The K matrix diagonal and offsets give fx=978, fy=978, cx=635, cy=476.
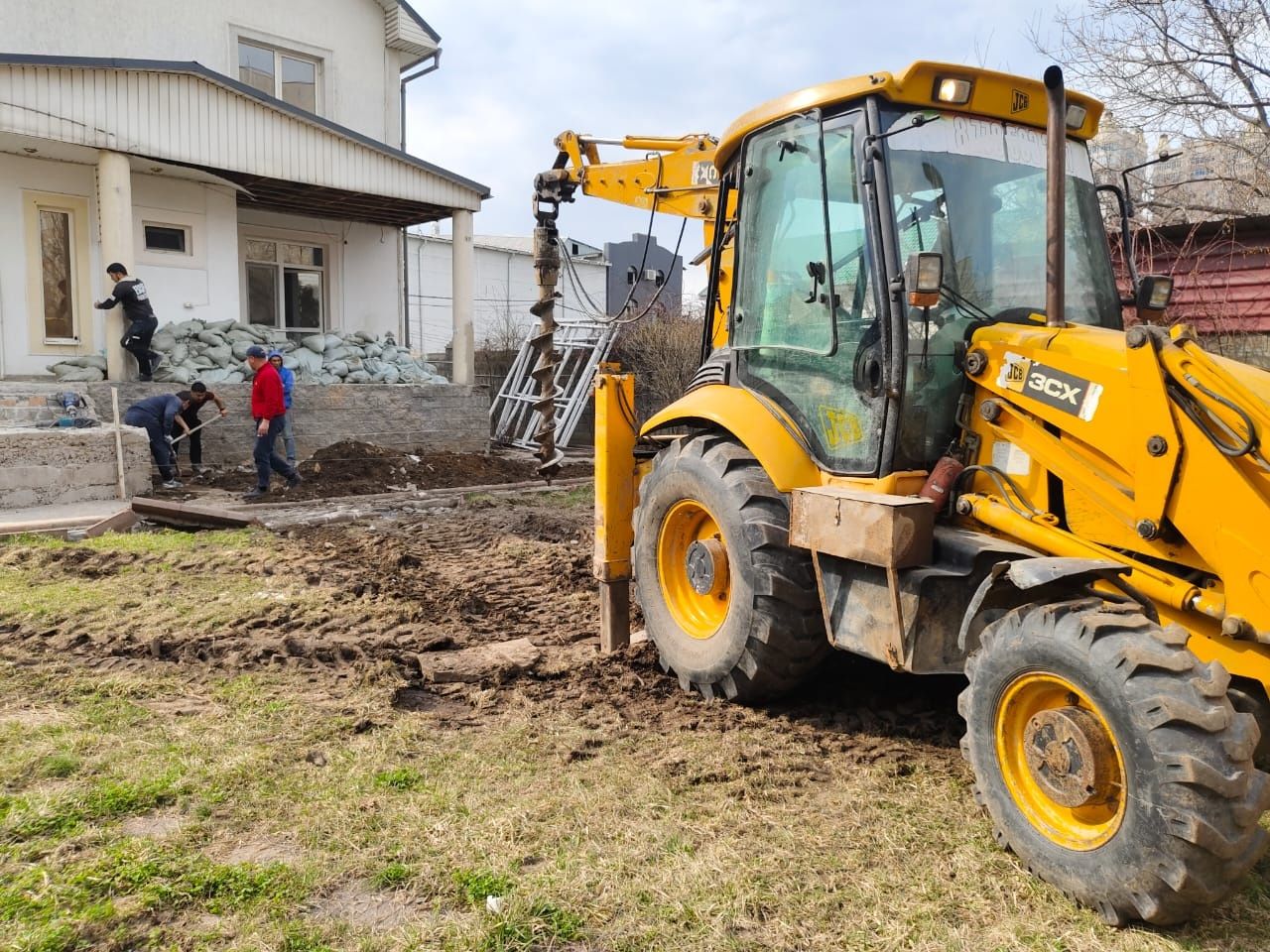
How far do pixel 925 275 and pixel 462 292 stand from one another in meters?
13.4

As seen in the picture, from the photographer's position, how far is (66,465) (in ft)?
34.5

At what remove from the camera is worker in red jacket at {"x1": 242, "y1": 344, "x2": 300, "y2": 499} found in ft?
37.7

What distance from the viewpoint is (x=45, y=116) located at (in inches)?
465

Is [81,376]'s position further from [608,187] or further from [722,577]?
[722,577]

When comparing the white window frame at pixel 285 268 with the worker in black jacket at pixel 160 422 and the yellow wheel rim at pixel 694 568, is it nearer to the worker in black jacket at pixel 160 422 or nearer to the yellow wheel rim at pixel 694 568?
the worker in black jacket at pixel 160 422

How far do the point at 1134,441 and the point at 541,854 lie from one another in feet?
7.97

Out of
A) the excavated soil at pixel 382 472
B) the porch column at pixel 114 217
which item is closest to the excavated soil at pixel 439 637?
the excavated soil at pixel 382 472

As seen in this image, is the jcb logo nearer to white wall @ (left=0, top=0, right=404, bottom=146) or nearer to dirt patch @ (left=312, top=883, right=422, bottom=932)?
dirt patch @ (left=312, top=883, right=422, bottom=932)

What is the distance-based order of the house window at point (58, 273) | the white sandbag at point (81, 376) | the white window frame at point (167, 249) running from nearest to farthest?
the white sandbag at point (81, 376) < the house window at point (58, 273) < the white window frame at point (167, 249)

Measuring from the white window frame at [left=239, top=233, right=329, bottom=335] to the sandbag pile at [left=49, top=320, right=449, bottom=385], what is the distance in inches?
57.5

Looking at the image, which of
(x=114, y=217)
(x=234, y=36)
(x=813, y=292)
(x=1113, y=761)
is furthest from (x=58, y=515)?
(x=234, y=36)

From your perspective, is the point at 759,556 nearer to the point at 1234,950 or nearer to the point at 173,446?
the point at 1234,950

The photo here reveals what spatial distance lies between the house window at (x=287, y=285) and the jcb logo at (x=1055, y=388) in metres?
15.8

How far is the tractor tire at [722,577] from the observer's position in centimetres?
433
